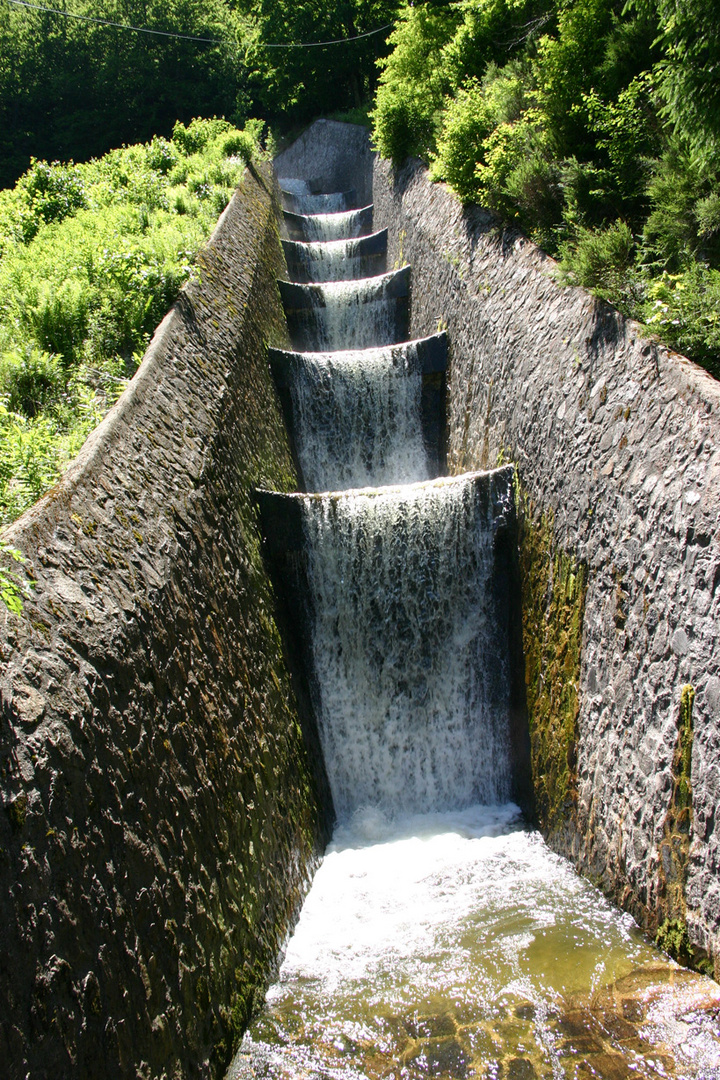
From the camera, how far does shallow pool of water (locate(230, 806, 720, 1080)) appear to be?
434 centimetres

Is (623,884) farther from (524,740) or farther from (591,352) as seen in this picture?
(591,352)

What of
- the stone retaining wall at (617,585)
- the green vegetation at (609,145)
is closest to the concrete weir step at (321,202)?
the green vegetation at (609,145)

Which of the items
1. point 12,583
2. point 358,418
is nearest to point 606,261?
point 358,418

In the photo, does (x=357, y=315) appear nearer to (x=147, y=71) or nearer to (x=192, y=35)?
(x=147, y=71)

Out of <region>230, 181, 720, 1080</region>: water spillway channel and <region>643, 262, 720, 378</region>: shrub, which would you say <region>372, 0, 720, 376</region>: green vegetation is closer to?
<region>643, 262, 720, 378</region>: shrub

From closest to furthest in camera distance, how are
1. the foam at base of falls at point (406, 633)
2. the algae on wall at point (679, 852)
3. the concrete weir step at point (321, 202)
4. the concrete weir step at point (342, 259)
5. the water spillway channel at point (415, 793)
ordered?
the water spillway channel at point (415, 793) → the algae on wall at point (679, 852) → the foam at base of falls at point (406, 633) → the concrete weir step at point (342, 259) → the concrete weir step at point (321, 202)

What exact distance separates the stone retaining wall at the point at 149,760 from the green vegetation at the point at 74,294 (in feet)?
1.47

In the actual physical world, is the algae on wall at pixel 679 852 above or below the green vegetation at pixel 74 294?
below

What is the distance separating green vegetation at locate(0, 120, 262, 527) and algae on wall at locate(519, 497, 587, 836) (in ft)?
15.3

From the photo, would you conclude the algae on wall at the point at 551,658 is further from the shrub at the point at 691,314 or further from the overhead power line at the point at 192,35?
the overhead power line at the point at 192,35

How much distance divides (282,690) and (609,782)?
335cm

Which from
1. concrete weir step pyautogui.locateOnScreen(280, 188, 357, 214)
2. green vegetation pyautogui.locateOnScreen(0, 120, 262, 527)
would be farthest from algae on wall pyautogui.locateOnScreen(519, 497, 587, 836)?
concrete weir step pyautogui.locateOnScreen(280, 188, 357, 214)

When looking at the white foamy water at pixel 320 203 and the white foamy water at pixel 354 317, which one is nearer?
the white foamy water at pixel 354 317

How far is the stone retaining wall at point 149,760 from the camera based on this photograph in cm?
309
